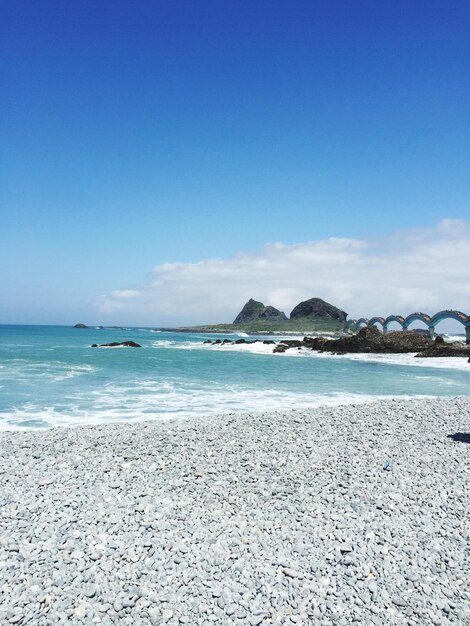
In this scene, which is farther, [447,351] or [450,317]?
[450,317]

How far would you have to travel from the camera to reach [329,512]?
23.3 feet

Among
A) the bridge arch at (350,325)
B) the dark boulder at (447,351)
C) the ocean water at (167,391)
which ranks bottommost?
the ocean water at (167,391)

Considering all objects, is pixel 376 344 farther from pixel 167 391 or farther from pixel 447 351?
pixel 167 391

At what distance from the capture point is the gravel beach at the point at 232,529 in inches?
196

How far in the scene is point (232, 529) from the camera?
257 inches

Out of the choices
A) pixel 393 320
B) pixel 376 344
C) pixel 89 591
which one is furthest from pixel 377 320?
pixel 89 591

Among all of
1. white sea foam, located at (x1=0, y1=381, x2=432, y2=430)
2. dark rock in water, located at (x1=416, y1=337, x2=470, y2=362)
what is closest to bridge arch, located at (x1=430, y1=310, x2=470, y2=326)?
dark rock in water, located at (x1=416, y1=337, x2=470, y2=362)

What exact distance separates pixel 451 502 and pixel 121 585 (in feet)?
19.1

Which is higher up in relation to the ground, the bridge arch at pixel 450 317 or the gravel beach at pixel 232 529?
the bridge arch at pixel 450 317

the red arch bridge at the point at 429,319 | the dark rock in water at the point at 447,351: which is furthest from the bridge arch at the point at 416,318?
the dark rock in water at the point at 447,351

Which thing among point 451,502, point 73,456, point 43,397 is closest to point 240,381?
Answer: point 43,397

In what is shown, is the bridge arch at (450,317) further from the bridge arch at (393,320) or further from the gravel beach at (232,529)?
the gravel beach at (232,529)

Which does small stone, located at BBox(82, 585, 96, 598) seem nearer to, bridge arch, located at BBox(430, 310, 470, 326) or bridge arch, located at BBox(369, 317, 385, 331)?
bridge arch, located at BBox(430, 310, 470, 326)

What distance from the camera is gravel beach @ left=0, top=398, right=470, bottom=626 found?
4977mm
